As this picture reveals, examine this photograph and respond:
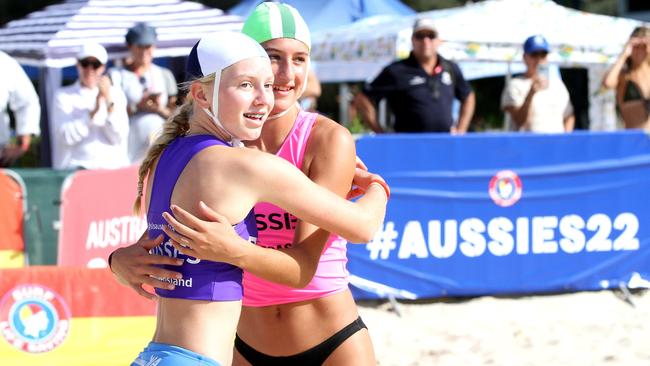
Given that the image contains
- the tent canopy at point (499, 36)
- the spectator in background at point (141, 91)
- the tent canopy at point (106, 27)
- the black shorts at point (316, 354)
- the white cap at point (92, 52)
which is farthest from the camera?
the tent canopy at point (499, 36)

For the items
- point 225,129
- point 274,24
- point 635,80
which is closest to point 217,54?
point 225,129

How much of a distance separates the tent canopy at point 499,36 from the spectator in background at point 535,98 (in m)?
4.00

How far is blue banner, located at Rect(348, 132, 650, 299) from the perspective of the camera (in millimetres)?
7059

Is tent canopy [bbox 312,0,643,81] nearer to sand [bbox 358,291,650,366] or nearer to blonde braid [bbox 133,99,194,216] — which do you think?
sand [bbox 358,291,650,366]

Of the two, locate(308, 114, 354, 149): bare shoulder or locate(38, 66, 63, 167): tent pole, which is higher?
locate(308, 114, 354, 149): bare shoulder

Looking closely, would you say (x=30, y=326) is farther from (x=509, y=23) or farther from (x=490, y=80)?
(x=490, y=80)

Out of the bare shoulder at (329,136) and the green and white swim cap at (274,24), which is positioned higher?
the green and white swim cap at (274,24)

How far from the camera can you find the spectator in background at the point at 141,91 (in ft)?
24.9

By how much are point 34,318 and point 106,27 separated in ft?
16.9

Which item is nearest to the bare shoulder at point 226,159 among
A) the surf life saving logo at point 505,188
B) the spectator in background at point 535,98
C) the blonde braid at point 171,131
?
the blonde braid at point 171,131

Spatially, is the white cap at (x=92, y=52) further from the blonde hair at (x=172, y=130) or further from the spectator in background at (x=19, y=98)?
the blonde hair at (x=172, y=130)

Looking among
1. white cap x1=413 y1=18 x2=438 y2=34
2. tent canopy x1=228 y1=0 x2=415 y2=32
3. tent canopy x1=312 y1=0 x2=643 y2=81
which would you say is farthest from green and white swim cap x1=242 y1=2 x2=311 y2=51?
tent canopy x1=228 y1=0 x2=415 y2=32

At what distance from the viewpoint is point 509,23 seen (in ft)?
44.7

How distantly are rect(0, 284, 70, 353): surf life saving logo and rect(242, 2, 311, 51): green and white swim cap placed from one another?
2.44 meters
